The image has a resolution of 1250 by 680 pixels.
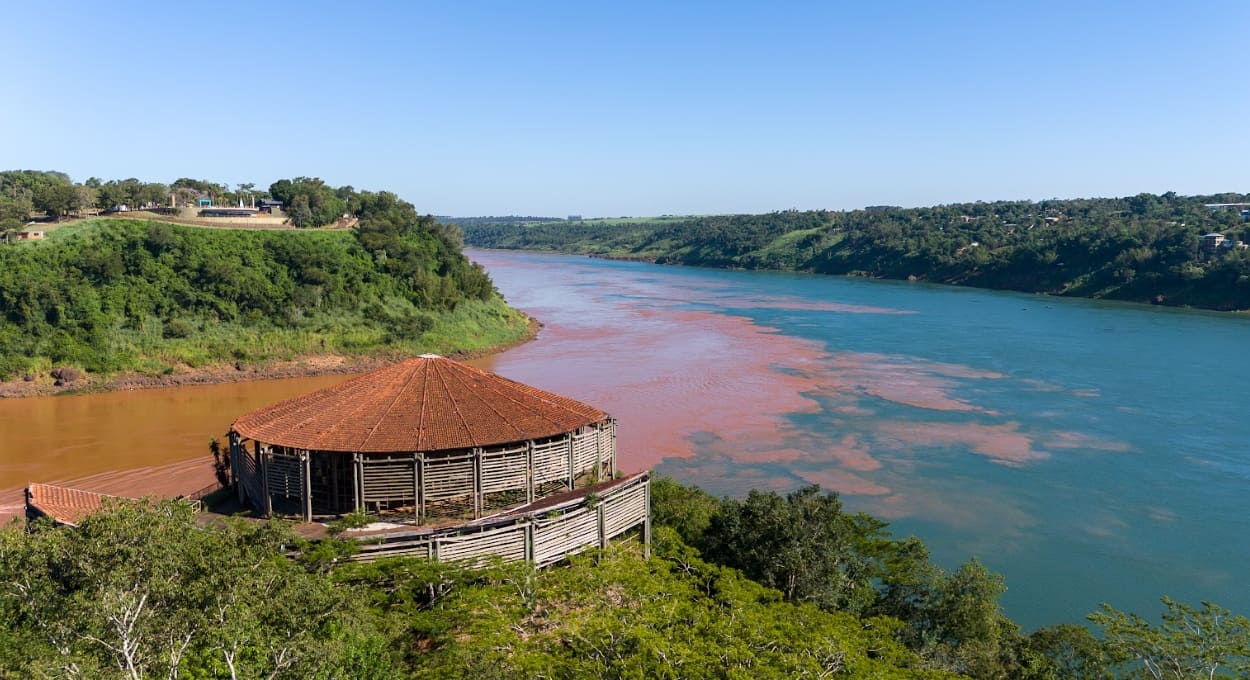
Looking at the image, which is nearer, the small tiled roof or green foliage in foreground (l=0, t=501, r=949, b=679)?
green foliage in foreground (l=0, t=501, r=949, b=679)

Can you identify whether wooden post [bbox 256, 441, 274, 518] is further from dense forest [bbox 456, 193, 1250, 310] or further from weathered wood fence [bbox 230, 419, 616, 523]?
dense forest [bbox 456, 193, 1250, 310]

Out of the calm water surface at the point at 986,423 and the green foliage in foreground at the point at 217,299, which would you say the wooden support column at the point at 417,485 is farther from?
the green foliage in foreground at the point at 217,299

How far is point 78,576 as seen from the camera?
9039 millimetres

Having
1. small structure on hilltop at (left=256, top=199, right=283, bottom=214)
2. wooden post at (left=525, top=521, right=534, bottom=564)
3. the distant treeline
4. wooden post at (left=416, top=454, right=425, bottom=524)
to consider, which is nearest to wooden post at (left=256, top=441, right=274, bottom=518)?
wooden post at (left=416, top=454, right=425, bottom=524)

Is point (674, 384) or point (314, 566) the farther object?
point (674, 384)

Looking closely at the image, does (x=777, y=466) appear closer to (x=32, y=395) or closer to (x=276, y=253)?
(x=32, y=395)

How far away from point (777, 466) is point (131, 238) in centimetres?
4509

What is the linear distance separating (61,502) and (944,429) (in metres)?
31.8

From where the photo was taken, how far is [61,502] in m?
16.8

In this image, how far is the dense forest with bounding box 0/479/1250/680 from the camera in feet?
29.3

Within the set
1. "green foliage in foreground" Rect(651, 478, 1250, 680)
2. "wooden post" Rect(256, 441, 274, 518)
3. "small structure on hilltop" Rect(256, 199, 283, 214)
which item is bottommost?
"green foliage in foreground" Rect(651, 478, 1250, 680)

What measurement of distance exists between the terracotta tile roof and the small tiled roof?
128 inches

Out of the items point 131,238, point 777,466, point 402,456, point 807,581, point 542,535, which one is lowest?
point 777,466

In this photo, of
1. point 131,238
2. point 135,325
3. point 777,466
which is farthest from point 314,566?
point 131,238
